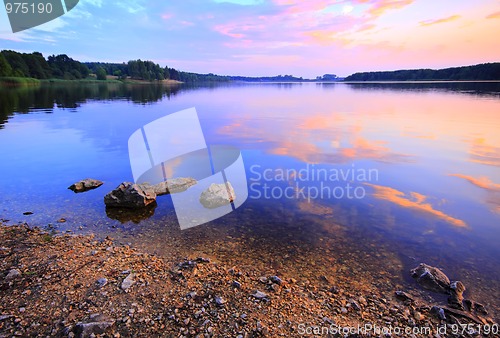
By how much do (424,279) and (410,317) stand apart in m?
1.83

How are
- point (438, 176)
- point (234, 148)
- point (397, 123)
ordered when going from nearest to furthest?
point (438, 176) < point (234, 148) < point (397, 123)

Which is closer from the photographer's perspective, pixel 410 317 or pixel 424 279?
pixel 410 317

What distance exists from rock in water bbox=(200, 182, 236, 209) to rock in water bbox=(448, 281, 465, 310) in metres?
9.05

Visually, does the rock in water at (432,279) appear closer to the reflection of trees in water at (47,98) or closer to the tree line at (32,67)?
the reflection of trees in water at (47,98)

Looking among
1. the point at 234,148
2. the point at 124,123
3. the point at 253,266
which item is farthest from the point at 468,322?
the point at 124,123

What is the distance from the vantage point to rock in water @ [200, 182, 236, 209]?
1352cm

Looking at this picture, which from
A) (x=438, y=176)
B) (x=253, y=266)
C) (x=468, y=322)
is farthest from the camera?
(x=438, y=176)

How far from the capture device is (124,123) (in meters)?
40.5

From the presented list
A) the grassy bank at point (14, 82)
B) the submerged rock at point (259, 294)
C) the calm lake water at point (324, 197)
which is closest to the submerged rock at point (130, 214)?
the calm lake water at point (324, 197)

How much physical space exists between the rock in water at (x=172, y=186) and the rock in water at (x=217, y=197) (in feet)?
7.00

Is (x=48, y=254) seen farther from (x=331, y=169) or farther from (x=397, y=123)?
(x=397, y=123)

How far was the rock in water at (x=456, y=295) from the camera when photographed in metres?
7.55

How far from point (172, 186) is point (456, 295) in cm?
1283

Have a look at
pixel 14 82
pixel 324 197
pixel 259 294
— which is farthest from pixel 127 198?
pixel 14 82
